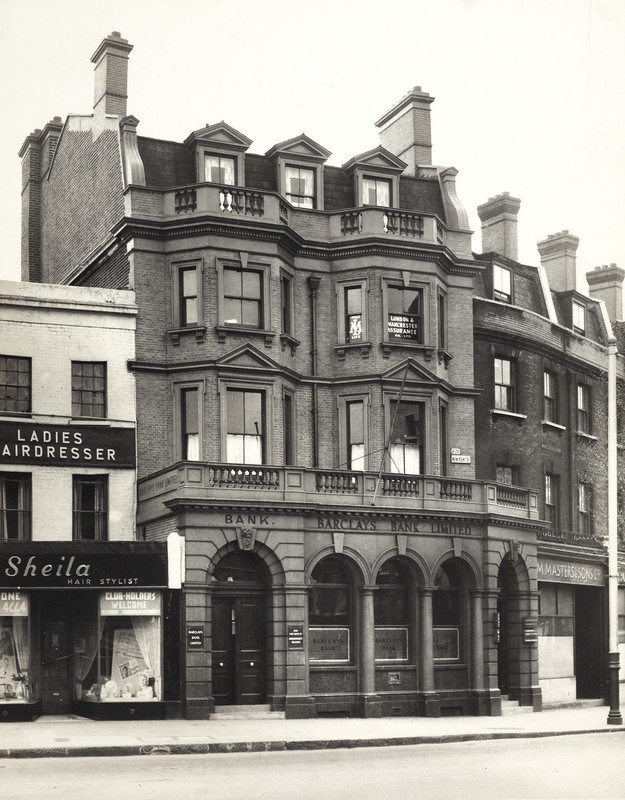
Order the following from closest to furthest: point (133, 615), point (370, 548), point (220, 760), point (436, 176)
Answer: point (220, 760) < point (133, 615) < point (370, 548) < point (436, 176)

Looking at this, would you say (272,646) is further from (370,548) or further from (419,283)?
(419,283)

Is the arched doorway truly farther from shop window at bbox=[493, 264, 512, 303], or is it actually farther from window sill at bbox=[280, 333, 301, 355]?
shop window at bbox=[493, 264, 512, 303]

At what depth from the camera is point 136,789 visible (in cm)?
1641

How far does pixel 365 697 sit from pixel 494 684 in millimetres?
4063

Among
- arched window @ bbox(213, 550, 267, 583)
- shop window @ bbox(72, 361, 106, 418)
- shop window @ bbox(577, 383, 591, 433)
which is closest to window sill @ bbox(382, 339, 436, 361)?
arched window @ bbox(213, 550, 267, 583)

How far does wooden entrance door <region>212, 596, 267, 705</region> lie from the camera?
28.4 meters

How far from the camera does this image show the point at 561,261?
144 feet

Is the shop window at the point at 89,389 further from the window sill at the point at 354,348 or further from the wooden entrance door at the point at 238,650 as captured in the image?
the window sill at the point at 354,348

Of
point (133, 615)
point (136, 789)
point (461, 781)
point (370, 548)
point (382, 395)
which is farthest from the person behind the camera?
point (382, 395)

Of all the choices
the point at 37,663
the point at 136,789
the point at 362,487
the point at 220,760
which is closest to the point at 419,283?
the point at 362,487

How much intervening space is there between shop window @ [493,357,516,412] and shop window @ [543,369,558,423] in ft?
6.17

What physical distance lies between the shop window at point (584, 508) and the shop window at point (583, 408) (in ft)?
6.45

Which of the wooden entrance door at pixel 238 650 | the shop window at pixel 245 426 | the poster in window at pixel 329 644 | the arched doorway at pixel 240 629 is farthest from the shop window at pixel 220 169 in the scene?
the poster in window at pixel 329 644

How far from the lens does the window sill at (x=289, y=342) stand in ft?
104
